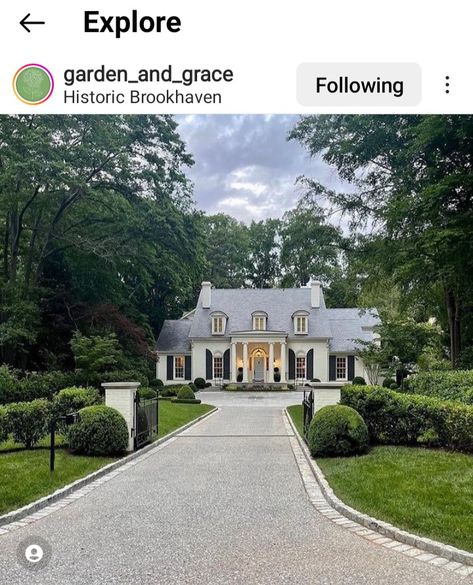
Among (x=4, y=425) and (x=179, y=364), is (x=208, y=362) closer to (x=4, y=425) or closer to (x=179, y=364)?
(x=179, y=364)

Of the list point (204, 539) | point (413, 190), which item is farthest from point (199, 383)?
point (204, 539)

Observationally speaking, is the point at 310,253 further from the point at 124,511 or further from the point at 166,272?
the point at 124,511

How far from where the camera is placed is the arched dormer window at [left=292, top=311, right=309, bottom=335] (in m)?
39.2

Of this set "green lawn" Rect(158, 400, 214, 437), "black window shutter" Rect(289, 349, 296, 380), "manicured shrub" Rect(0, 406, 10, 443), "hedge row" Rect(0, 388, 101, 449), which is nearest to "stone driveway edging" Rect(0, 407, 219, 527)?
"hedge row" Rect(0, 388, 101, 449)

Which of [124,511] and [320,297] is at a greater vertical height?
[320,297]

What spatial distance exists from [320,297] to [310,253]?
61.3ft

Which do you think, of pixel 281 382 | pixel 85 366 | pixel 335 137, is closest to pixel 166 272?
pixel 85 366

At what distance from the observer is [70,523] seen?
6.02 metres

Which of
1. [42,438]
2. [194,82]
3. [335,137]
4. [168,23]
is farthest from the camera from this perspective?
[335,137]

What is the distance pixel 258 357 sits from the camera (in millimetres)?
39781

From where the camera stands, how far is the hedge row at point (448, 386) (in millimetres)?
11930

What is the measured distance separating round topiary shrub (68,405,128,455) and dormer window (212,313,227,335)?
96.5 feet

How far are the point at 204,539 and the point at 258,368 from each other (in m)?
34.5

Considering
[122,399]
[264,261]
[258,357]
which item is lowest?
[258,357]
